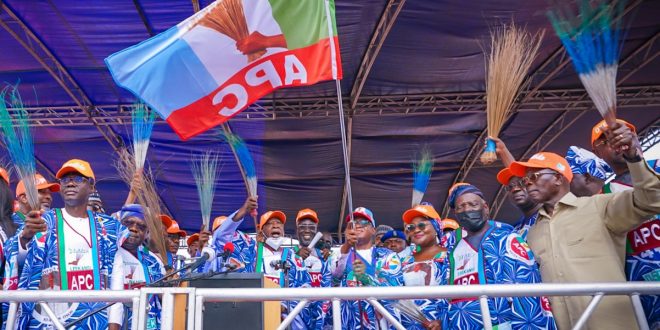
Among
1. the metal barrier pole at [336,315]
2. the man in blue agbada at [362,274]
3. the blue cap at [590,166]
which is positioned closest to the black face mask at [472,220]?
the man in blue agbada at [362,274]

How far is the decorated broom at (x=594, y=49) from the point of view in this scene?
2.49 metres

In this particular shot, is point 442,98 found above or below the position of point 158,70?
above

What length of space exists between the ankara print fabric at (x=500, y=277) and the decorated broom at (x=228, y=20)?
199 centimetres

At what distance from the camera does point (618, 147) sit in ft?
8.30

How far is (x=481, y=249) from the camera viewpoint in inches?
130

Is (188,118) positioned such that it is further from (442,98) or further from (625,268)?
(442,98)

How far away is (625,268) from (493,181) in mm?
11449

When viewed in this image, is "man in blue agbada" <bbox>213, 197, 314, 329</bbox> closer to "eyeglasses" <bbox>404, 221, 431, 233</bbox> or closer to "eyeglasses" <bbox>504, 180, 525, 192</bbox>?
"eyeglasses" <bbox>404, 221, 431, 233</bbox>

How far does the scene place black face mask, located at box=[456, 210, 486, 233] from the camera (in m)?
3.53

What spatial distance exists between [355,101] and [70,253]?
710 cm

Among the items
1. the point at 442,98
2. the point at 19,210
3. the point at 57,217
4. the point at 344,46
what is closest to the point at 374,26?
the point at 344,46

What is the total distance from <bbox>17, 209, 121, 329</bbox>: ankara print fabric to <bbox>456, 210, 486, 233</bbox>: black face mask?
1.98 metres

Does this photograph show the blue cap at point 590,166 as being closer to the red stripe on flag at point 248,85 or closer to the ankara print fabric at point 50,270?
the red stripe on flag at point 248,85

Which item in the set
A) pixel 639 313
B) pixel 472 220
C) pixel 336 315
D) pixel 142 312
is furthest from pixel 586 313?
pixel 142 312
